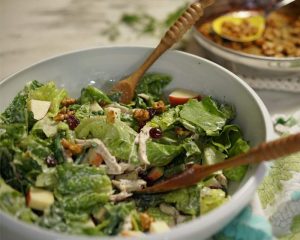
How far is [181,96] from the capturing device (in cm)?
152

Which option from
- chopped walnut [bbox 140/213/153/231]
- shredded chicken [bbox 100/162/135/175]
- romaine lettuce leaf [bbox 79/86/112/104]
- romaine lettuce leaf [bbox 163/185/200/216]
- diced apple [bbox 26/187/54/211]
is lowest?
romaine lettuce leaf [bbox 163/185/200/216]

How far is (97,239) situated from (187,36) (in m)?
1.39

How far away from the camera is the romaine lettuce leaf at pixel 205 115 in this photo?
137 centimetres

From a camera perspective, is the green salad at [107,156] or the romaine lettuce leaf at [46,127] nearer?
the green salad at [107,156]

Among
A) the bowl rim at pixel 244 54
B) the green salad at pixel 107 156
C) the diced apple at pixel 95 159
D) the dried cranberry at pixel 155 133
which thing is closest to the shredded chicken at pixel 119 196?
the green salad at pixel 107 156

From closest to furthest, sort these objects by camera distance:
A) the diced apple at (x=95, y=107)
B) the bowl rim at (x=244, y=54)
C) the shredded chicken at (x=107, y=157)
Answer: the shredded chicken at (x=107, y=157)
the diced apple at (x=95, y=107)
the bowl rim at (x=244, y=54)

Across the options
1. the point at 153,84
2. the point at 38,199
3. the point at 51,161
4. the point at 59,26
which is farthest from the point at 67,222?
the point at 59,26

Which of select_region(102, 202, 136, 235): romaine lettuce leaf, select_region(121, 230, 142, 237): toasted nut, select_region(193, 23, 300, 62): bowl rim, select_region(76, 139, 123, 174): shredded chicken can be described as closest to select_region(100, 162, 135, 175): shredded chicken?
select_region(76, 139, 123, 174): shredded chicken

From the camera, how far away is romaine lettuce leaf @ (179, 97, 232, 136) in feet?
4.51

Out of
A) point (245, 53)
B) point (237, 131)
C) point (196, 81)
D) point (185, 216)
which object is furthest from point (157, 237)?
point (245, 53)

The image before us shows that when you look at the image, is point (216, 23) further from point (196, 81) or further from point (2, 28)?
point (2, 28)

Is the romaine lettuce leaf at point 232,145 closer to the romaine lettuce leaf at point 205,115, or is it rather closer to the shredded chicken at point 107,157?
the romaine lettuce leaf at point 205,115

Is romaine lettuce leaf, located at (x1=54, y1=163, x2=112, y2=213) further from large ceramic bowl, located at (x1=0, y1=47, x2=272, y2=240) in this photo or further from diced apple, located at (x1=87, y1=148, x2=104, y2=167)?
large ceramic bowl, located at (x1=0, y1=47, x2=272, y2=240)

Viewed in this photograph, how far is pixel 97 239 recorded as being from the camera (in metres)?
0.96
